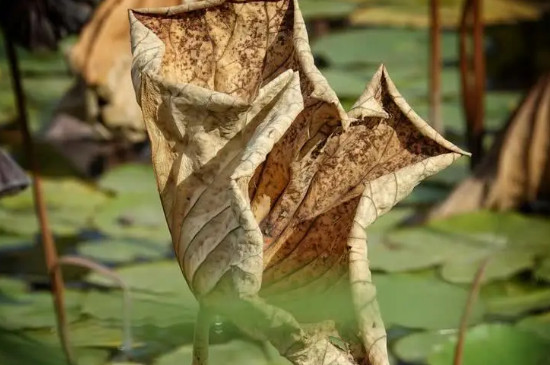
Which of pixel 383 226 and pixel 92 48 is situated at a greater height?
pixel 92 48

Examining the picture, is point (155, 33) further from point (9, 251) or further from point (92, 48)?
point (9, 251)

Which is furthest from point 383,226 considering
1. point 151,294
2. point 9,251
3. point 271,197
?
point 271,197

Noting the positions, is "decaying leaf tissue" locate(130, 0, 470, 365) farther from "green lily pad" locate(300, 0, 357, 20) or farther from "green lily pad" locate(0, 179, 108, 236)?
"green lily pad" locate(300, 0, 357, 20)

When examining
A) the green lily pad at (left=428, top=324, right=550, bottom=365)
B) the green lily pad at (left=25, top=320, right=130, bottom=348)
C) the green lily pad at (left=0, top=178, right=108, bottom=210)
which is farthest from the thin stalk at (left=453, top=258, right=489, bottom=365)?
the green lily pad at (left=0, top=178, right=108, bottom=210)

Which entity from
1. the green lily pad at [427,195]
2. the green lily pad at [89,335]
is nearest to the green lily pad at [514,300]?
the green lily pad at [427,195]

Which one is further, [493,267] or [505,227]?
[505,227]

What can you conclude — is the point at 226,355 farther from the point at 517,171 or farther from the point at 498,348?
the point at 517,171

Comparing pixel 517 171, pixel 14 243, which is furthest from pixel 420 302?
pixel 14 243

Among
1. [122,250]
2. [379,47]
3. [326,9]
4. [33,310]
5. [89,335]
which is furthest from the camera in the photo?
[326,9]
